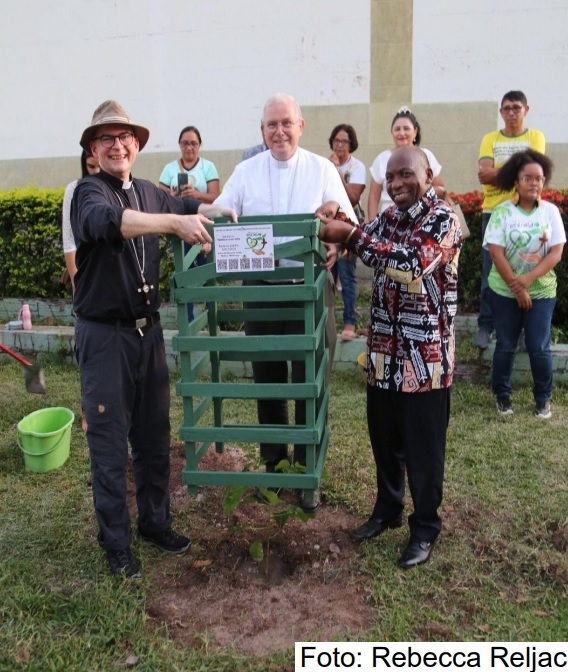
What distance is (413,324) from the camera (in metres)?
3.04

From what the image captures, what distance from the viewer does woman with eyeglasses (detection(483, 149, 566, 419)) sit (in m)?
4.90

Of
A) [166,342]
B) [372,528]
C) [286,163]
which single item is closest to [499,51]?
[166,342]

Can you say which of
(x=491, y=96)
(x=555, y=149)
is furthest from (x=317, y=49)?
(x=555, y=149)

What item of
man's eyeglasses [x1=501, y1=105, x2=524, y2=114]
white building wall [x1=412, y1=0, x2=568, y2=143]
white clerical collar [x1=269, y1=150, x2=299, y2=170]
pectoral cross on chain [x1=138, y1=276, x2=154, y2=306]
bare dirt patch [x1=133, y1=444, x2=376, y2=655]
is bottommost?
bare dirt patch [x1=133, y1=444, x2=376, y2=655]

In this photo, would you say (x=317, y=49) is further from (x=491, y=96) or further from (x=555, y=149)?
(x=555, y=149)

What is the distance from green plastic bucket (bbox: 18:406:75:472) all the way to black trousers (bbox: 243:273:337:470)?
1.34m

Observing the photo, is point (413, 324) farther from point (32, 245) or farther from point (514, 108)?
point (32, 245)

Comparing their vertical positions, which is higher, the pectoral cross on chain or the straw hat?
the straw hat

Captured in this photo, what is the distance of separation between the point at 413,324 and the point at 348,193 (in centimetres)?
341

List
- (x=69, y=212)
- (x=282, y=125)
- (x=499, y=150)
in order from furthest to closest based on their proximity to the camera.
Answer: (x=499, y=150), (x=69, y=212), (x=282, y=125)

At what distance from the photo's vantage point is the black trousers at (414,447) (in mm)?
3145

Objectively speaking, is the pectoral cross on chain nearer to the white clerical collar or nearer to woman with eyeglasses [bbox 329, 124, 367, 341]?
the white clerical collar

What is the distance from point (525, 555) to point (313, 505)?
110cm

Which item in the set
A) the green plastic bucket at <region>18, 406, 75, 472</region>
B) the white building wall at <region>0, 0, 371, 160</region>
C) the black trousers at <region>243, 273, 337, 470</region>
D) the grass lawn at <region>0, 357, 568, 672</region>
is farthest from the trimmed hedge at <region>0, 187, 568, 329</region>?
the black trousers at <region>243, 273, 337, 470</region>
